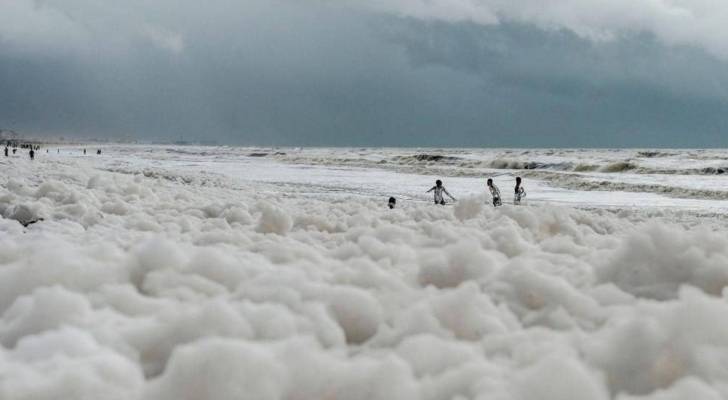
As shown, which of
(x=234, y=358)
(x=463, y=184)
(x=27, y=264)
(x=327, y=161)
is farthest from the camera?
(x=327, y=161)

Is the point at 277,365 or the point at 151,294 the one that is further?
the point at 151,294

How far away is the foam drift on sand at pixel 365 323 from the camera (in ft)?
6.89

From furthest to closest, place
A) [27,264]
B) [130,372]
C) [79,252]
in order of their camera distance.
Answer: [79,252], [27,264], [130,372]

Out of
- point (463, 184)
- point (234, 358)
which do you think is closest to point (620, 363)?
point (234, 358)

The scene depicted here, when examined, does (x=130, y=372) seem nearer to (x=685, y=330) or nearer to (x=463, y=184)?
(x=685, y=330)

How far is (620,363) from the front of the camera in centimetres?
233

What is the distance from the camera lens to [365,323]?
296cm

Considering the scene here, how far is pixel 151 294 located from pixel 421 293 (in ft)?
4.37

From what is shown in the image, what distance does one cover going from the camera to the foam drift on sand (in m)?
2.10

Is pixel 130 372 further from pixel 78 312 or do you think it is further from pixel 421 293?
pixel 421 293

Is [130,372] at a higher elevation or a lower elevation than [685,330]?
lower

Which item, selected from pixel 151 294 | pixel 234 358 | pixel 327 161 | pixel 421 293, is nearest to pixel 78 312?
pixel 151 294

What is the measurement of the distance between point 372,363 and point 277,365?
33cm

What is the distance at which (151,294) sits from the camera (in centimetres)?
327
